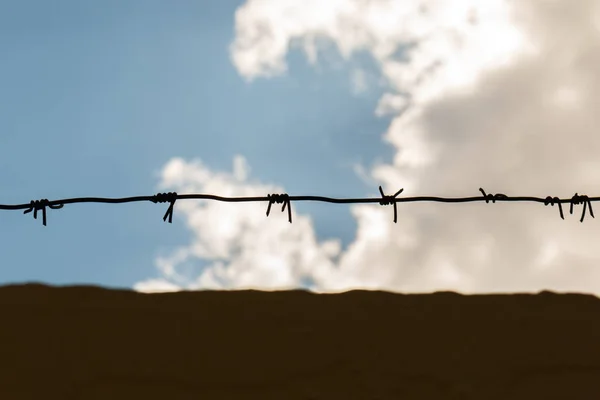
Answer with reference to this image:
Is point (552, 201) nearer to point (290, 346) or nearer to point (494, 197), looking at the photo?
point (494, 197)

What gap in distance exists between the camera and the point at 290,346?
2777mm

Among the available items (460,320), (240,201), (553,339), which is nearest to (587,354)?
(553,339)

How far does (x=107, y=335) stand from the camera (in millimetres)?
2766

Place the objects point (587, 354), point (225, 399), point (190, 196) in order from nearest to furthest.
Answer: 1. point (225, 399)
2. point (587, 354)
3. point (190, 196)

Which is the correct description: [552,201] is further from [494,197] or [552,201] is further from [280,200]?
[280,200]

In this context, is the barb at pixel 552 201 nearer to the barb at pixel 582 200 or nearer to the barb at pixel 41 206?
the barb at pixel 582 200

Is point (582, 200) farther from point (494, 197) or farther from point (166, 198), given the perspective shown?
point (166, 198)

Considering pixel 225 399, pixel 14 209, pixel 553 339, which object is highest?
pixel 14 209

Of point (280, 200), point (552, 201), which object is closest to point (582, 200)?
point (552, 201)

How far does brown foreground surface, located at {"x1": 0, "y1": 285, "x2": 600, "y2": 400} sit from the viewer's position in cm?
268

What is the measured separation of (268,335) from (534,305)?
1004 millimetres

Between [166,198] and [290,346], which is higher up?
[166,198]

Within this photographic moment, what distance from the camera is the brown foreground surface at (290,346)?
8.79ft

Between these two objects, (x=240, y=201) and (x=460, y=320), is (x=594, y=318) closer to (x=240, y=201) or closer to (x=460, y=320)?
(x=460, y=320)
